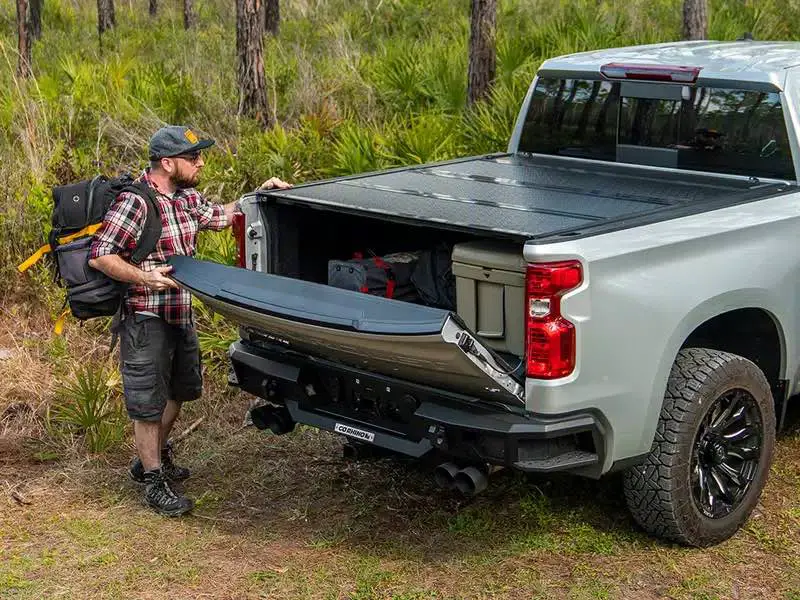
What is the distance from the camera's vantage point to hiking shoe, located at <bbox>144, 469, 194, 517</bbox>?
213 inches

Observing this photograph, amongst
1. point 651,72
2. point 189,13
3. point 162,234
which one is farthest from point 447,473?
point 189,13

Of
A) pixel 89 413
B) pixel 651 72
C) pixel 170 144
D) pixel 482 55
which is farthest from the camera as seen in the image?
pixel 482 55

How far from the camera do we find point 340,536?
5.13 metres

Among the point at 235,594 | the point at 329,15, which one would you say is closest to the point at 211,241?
the point at 235,594

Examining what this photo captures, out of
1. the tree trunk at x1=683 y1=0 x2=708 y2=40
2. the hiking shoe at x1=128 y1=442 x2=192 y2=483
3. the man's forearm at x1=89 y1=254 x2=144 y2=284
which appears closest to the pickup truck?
the man's forearm at x1=89 y1=254 x2=144 y2=284

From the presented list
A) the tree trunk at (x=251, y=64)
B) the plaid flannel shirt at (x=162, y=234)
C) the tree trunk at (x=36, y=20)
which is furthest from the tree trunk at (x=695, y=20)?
the tree trunk at (x=36, y=20)

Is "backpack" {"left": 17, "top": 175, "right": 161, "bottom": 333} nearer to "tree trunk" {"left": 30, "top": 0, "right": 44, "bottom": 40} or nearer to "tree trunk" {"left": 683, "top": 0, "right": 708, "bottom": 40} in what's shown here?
"tree trunk" {"left": 683, "top": 0, "right": 708, "bottom": 40}

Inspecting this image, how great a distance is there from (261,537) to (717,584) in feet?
→ 6.66

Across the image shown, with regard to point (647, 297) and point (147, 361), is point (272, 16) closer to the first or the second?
point (147, 361)

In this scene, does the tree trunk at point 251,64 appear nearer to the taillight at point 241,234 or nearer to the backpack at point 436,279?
the taillight at point 241,234

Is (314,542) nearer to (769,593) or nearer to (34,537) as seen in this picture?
(34,537)

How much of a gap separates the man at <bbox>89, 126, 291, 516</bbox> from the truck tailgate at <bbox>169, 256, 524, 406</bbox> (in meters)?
0.36

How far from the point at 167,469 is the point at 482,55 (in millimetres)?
5892

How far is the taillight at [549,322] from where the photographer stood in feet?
13.1
